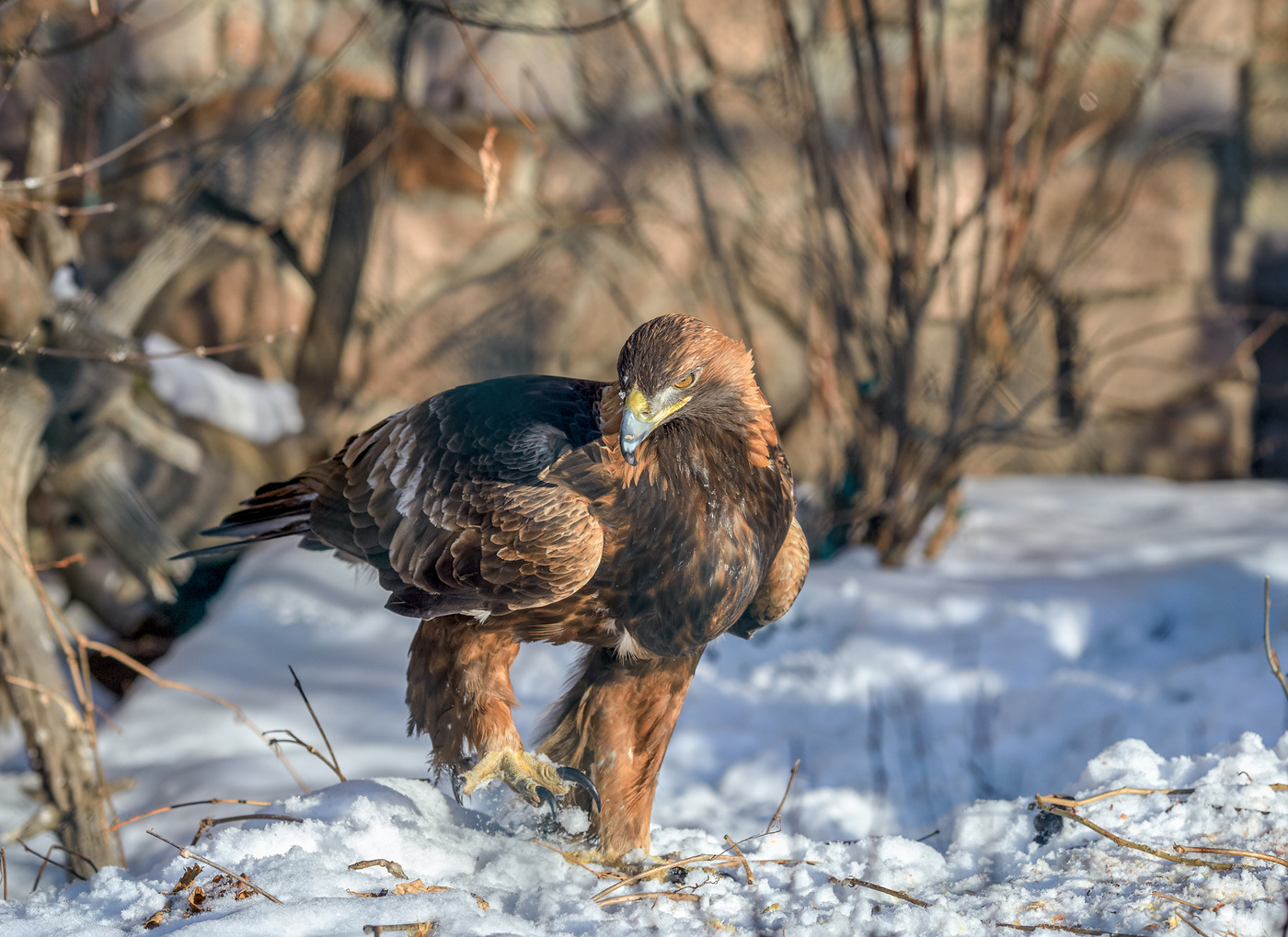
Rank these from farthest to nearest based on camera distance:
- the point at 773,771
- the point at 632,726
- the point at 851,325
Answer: the point at 851,325
the point at 773,771
the point at 632,726

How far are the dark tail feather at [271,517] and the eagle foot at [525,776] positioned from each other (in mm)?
628

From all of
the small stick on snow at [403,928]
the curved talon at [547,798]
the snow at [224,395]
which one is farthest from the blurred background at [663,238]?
the small stick on snow at [403,928]

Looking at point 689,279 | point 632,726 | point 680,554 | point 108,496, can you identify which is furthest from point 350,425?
point 680,554

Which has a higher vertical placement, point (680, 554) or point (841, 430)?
point (680, 554)

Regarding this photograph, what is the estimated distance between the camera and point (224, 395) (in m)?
4.27

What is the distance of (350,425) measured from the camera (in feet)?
14.7

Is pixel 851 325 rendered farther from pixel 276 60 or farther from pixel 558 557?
pixel 276 60

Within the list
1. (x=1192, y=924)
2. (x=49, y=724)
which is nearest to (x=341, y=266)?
(x=49, y=724)

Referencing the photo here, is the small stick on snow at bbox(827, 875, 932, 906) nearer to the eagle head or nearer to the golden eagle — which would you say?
the golden eagle

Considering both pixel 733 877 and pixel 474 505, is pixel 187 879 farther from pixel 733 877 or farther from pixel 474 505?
pixel 733 877

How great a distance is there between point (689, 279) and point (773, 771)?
247cm

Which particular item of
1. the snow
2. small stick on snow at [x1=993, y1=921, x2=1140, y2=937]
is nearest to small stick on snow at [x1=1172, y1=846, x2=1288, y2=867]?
small stick on snow at [x1=993, y1=921, x2=1140, y2=937]

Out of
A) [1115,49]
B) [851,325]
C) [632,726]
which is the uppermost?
[1115,49]

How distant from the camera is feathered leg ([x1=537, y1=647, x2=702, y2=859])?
188 cm
